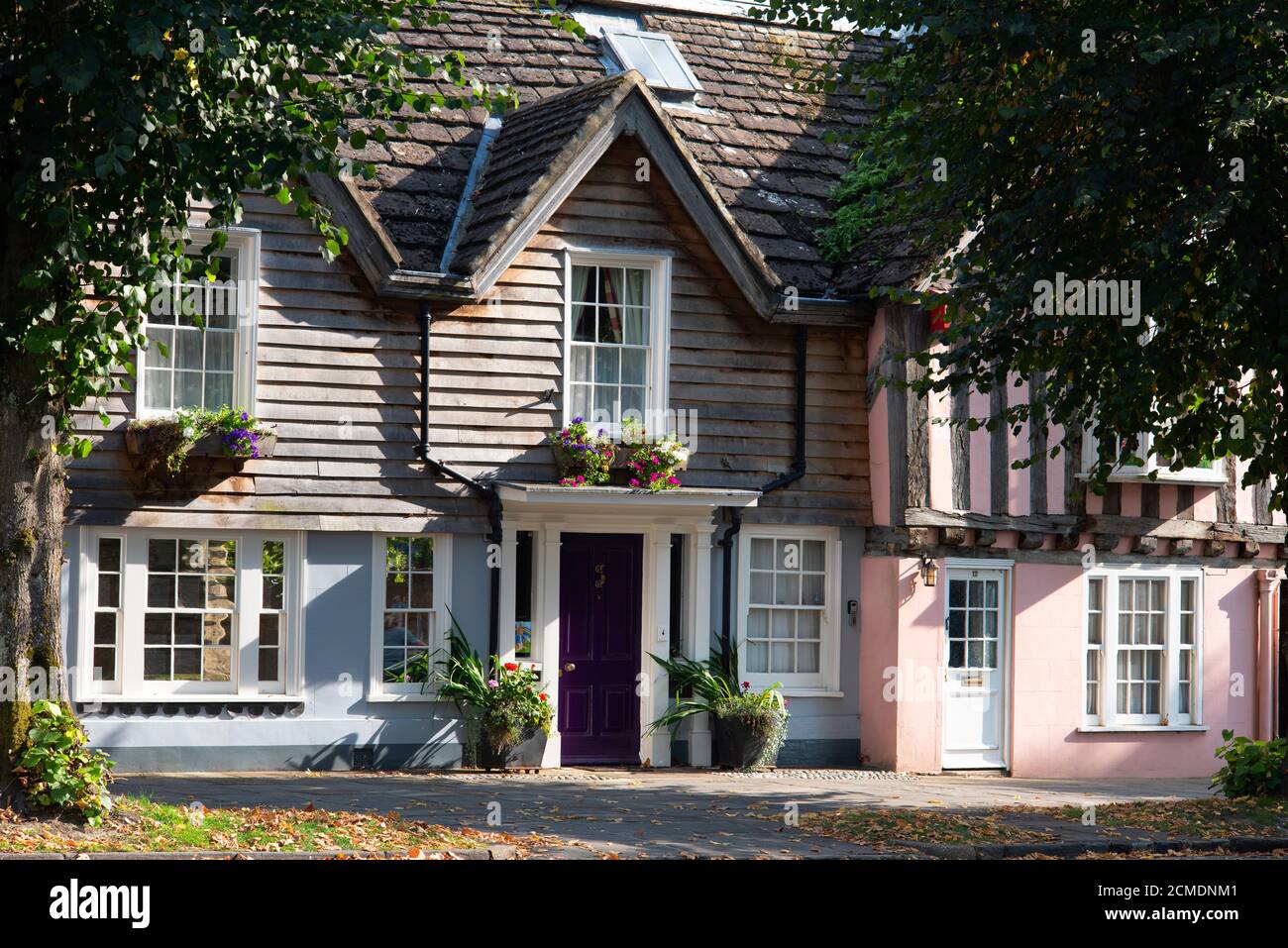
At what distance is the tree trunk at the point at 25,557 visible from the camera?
11602mm

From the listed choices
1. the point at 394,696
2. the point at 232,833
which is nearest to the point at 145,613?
the point at 394,696

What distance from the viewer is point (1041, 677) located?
2012 cm

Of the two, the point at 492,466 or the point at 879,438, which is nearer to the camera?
the point at 492,466

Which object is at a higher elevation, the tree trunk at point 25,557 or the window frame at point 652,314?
the window frame at point 652,314

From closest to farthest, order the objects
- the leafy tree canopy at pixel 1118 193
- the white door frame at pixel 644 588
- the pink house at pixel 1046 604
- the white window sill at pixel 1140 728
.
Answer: the leafy tree canopy at pixel 1118 193 < the white door frame at pixel 644 588 < the pink house at pixel 1046 604 < the white window sill at pixel 1140 728

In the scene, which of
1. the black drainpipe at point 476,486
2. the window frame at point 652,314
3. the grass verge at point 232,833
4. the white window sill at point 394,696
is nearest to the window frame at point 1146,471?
the window frame at point 652,314

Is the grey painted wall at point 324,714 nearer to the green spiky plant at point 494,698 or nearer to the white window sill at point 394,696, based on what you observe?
the white window sill at point 394,696

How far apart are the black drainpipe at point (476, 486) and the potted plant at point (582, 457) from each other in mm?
790

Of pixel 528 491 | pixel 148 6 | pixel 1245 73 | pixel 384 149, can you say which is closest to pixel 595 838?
pixel 528 491

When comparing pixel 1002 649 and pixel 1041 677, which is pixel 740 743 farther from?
pixel 1041 677

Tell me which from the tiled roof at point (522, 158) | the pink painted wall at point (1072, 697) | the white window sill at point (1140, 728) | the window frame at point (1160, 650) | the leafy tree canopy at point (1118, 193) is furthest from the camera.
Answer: the window frame at point (1160, 650)

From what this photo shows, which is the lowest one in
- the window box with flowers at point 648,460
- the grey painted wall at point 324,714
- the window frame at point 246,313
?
the grey painted wall at point 324,714

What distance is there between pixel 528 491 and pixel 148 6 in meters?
7.65

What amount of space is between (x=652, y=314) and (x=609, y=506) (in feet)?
7.57
